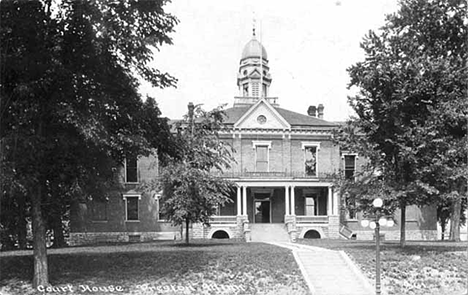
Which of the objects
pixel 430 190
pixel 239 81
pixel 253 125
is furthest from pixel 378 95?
pixel 239 81

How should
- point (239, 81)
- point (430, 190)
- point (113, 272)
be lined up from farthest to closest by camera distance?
point (239, 81)
point (430, 190)
point (113, 272)

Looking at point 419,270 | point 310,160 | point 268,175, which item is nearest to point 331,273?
point 419,270

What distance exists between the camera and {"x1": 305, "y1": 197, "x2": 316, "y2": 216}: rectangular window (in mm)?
38062

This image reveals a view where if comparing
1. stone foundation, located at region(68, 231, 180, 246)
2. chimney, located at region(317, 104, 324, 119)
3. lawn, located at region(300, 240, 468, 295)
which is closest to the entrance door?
stone foundation, located at region(68, 231, 180, 246)

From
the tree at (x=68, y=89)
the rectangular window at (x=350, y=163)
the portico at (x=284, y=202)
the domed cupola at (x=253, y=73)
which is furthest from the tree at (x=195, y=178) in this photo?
the domed cupola at (x=253, y=73)

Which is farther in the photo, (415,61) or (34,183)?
(415,61)

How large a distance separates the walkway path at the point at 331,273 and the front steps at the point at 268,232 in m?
12.9

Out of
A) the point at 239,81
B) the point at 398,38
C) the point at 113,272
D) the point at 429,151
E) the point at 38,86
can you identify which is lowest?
the point at 113,272

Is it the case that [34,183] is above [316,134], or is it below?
below

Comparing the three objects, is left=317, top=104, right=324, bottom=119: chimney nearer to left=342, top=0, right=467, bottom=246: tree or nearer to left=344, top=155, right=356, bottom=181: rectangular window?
left=344, top=155, right=356, bottom=181: rectangular window

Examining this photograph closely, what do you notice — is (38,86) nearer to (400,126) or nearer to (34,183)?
(34,183)

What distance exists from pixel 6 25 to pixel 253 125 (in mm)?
24773

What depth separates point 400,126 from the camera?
19516 millimetres

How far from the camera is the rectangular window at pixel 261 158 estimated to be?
1455 inches
